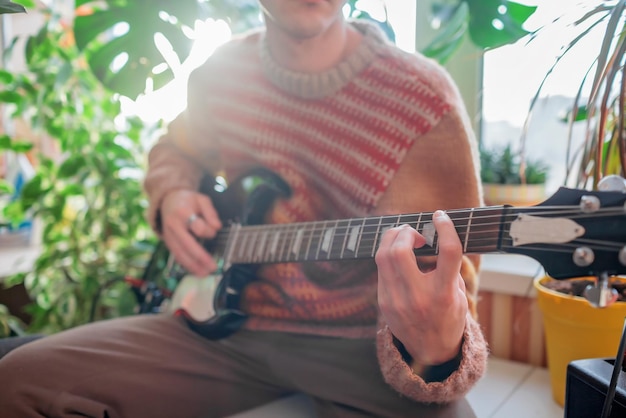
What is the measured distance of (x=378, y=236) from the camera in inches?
22.0

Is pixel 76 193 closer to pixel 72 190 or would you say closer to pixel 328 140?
pixel 72 190

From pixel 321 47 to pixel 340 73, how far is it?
0.16ft

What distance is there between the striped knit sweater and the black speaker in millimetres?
98

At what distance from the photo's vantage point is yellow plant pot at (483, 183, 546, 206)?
3.11 feet

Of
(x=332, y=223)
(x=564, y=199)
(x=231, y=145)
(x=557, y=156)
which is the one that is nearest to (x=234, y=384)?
(x=332, y=223)

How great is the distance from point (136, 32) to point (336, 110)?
0.39m

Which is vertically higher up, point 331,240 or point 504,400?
point 331,240

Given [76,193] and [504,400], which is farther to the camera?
[76,193]

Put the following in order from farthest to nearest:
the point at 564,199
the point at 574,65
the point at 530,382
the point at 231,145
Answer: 1. the point at 231,145
2. the point at 530,382
3. the point at 574,65
4. the point at 564,199

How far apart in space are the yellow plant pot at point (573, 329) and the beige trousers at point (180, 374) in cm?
20

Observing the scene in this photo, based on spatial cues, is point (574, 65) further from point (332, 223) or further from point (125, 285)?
point (125, 285)

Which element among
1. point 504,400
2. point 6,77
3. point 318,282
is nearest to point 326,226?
point 318,282

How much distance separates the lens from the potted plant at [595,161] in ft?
1.78

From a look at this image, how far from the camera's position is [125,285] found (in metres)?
1.23
